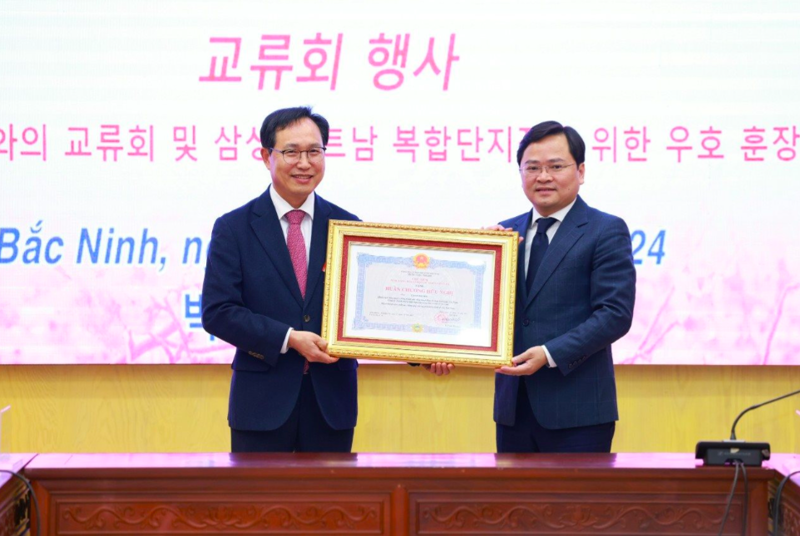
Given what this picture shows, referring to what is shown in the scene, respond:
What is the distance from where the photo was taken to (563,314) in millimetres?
1985

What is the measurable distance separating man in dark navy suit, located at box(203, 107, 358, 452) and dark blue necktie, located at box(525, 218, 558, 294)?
470 millimetres

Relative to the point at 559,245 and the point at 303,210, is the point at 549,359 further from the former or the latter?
the point at 303,210

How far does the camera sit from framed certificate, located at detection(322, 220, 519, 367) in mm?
1958

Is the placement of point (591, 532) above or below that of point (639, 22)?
below

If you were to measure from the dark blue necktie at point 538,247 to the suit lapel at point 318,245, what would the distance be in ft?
1.57

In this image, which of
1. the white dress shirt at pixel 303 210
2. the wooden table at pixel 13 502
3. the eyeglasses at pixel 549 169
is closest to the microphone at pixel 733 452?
the eyeglasses at pixel 549 169

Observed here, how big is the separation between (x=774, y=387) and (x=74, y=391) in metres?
2.35

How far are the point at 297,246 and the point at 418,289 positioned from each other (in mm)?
306

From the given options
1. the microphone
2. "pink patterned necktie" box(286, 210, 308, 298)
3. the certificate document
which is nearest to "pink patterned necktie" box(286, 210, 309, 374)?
"pink patterned necktie" box(286, 210, 308, 298)

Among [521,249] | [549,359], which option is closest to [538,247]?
[521,249]

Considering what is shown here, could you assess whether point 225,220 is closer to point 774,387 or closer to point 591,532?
point 591,532

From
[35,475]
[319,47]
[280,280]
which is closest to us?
[35,475]

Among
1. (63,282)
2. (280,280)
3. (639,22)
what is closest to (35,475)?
(280,280)

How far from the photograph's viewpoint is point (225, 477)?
1.47m
